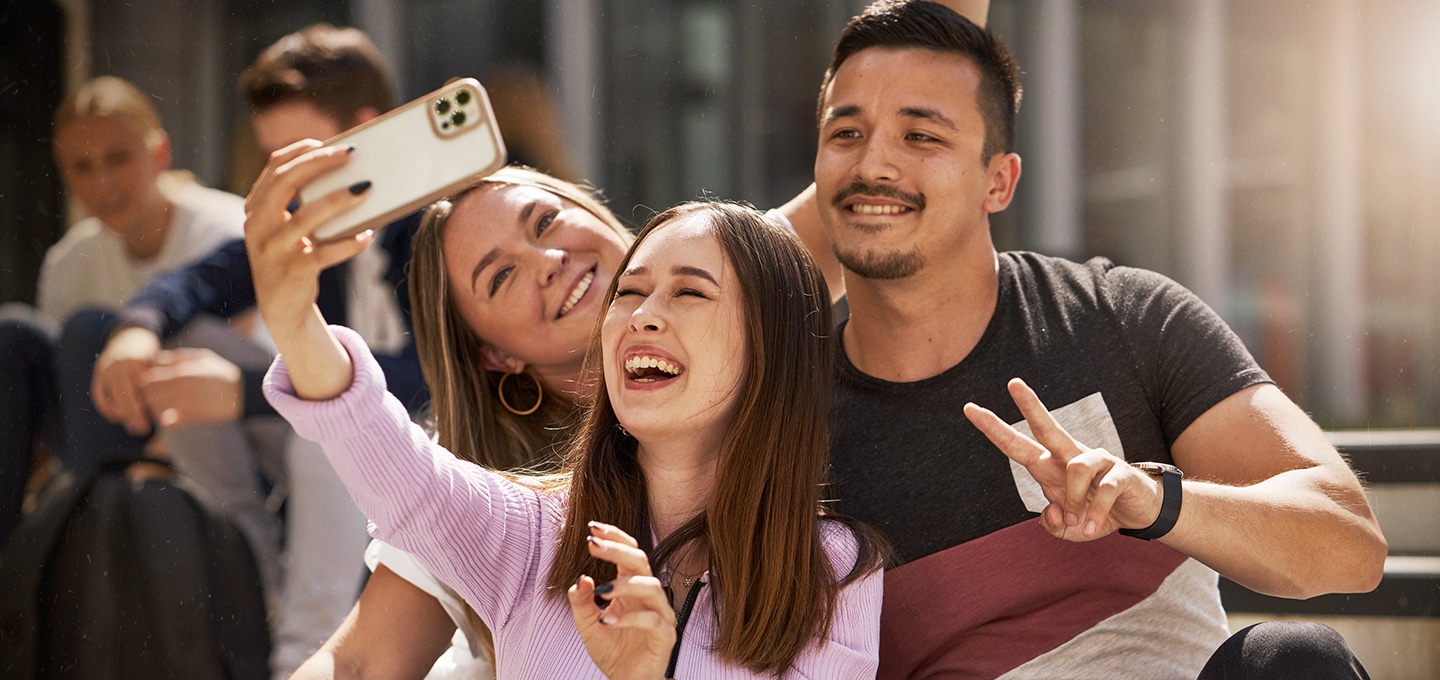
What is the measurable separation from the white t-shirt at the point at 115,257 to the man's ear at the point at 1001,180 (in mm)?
1276

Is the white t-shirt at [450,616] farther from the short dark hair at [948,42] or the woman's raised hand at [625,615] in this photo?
the short dark hair at [948,42]

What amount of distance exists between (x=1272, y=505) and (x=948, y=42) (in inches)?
30.1

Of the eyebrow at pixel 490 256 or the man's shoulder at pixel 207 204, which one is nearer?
the eyebrow at pixel 490 256

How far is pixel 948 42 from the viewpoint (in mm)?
1728

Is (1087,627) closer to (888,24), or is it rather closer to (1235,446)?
(1235,446)

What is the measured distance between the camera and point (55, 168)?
214 cm

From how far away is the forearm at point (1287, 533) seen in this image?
135 centimetres

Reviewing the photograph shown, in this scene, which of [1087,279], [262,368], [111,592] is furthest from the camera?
[262,368]

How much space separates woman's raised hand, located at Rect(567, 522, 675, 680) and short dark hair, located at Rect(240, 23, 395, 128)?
57.1 inches

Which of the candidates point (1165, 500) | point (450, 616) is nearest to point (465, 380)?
point (450, 616)

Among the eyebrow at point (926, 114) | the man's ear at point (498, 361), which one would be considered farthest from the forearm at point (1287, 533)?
the man's ear at point (498, 361)

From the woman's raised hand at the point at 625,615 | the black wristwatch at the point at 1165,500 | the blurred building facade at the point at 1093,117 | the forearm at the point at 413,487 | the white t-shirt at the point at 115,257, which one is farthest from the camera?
the white t-shirt at the point at 115,257

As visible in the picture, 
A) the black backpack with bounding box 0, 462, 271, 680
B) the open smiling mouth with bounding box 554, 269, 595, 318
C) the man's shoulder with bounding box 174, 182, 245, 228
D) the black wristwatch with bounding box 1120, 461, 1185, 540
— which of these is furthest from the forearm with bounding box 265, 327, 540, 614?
the man's shoulder with bounding box 174, 182, 245, 228

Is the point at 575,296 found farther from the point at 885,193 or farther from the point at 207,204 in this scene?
the point at 207,204
